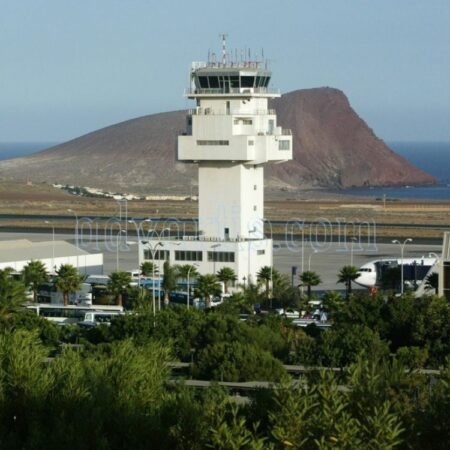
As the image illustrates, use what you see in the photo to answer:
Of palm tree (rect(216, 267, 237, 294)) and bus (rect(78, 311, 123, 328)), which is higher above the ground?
palm tree (rect(216, 267, 237, 294))

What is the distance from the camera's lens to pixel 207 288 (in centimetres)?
6222

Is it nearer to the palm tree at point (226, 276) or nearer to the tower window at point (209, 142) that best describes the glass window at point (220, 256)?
the palm tree at point (226, 276)

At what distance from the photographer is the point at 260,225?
73.0m

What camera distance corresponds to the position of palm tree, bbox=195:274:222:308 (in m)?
62.3

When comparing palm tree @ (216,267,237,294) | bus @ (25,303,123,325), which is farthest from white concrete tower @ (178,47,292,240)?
bus @ (25,303,123,325)

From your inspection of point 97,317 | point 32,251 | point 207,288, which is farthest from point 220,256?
point 97,317

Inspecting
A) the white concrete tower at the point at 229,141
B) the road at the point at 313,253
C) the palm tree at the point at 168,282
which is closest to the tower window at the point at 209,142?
the white concrete tower at the point at 229,141

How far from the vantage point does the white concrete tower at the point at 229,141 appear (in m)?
70.3

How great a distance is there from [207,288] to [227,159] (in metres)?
9.60

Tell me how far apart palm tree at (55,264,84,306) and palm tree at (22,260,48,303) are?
96 centimetres

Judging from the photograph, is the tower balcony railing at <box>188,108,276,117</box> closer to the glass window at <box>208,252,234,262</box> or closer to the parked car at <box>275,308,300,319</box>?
the glass window at <box>208,252,234,262</box>

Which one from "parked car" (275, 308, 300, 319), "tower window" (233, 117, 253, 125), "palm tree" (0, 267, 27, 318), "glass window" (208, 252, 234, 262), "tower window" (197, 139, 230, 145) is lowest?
"parked car" (275, 308, 300, 319)

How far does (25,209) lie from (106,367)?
398 feet

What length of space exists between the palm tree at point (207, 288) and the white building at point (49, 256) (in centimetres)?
1117
